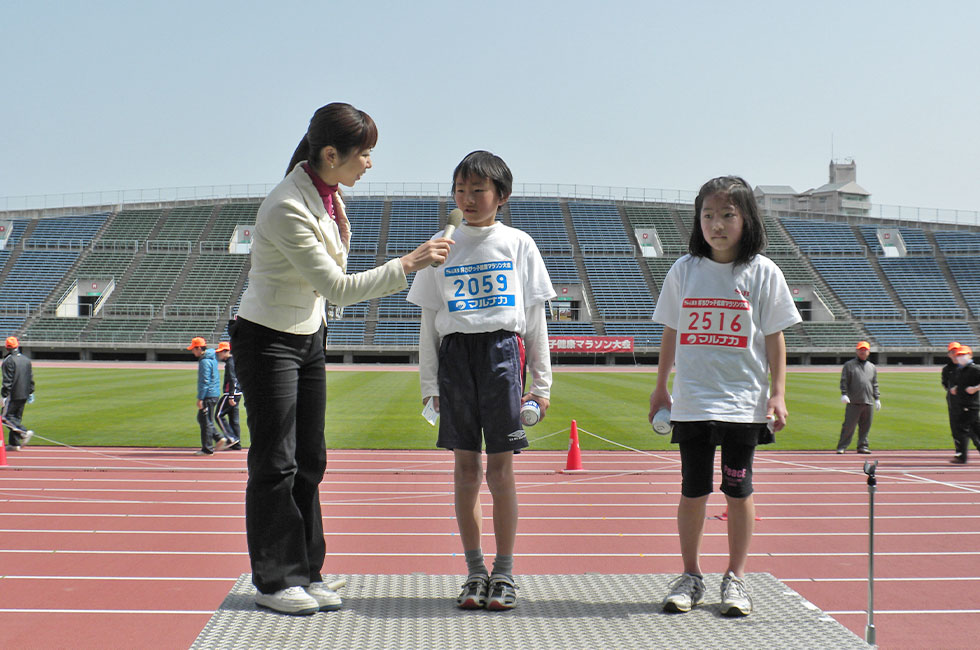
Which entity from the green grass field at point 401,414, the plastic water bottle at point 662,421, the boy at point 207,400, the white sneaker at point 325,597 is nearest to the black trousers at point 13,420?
the green grass field at point 401,414

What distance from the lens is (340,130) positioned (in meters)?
3.56

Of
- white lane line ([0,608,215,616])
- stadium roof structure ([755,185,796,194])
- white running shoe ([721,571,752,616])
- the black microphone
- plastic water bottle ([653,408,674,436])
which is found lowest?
white lane line ([0,608,215,616])

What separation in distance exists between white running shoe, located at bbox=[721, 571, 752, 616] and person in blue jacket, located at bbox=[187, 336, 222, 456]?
9433 mm

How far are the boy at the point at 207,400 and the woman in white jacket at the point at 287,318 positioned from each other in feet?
28.5


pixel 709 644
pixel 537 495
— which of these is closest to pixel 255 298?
pixel 709 644

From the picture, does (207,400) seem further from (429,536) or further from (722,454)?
(722,454)

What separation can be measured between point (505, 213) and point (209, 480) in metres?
52.8

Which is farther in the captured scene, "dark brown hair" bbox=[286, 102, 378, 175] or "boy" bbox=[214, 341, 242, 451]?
"boy" bbox=[214, 341, 242, 451]

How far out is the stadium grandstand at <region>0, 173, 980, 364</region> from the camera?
44.5 metres

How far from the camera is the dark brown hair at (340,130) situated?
11.7ft

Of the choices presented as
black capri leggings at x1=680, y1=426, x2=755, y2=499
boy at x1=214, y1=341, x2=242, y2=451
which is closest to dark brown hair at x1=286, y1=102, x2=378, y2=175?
black capri leggings at x1=680, y1=426, x2=755, y2=499

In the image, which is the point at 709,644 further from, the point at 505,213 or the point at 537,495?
the point at 505,213

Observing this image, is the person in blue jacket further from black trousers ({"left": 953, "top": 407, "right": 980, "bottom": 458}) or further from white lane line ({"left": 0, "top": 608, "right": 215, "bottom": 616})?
black trousers ({"left": 953, "top": 407, "right": 980, "bottom": 458})

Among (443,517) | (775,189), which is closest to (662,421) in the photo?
(443,517)
